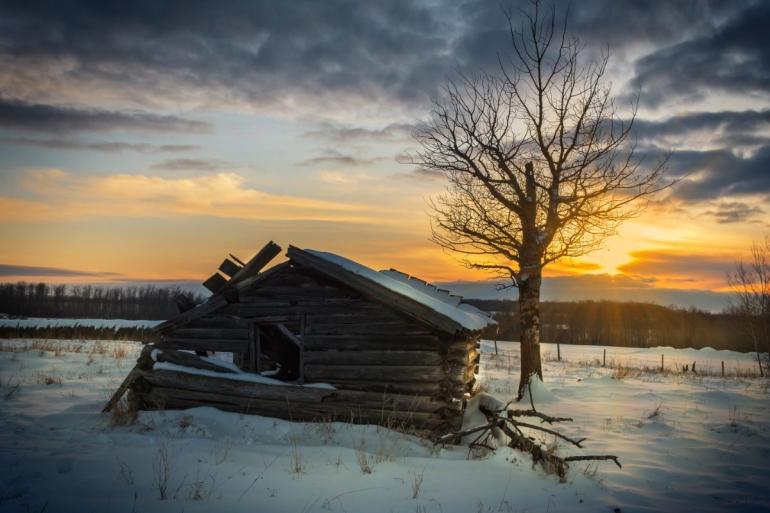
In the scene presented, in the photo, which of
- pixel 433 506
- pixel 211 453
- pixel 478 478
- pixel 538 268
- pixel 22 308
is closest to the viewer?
pixel 433 506

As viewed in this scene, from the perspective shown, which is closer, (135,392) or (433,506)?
(433,506)

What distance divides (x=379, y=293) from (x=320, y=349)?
5.93 feet

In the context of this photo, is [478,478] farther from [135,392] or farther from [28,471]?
[135,392]

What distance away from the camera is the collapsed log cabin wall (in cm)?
902

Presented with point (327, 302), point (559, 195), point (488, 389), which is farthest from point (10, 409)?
point (559, 195)

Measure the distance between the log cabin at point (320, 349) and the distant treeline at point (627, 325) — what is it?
5280 centimetres

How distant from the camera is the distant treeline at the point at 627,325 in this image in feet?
208

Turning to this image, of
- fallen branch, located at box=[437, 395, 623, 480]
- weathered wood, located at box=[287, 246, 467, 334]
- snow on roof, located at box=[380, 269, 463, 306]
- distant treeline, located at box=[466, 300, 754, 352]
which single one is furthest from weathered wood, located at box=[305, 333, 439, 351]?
distant treeline, located at box=[466, 300, 754, 352]

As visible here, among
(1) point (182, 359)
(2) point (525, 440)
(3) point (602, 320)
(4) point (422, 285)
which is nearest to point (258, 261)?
(1) point (182, 359)

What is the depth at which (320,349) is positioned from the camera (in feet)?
31.8

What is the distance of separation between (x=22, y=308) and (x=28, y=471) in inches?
3974

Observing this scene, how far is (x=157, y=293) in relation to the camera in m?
120

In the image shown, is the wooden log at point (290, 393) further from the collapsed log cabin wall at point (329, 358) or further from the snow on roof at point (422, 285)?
the snow on roof at point (422, 285)

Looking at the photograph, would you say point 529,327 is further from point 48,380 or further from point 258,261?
point 48,380
